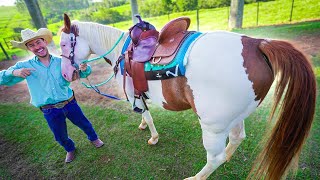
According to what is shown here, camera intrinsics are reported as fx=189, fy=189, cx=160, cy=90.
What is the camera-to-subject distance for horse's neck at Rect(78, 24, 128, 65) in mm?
2354

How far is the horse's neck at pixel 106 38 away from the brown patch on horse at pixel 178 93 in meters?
0.92

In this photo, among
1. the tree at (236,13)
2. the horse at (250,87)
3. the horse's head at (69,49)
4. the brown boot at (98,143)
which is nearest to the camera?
the horse at (250,87)

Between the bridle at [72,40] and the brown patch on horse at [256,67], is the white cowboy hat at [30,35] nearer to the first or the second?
the bridle at [72,40]

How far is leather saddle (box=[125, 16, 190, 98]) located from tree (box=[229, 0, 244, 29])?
8060 millimetres

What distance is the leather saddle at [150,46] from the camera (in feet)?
5.68

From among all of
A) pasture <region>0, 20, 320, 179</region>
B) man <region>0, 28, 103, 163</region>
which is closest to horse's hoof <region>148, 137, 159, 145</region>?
pasture <region>0, 20, 320, 179</region>

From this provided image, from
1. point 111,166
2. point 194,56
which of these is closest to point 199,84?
point 194,56

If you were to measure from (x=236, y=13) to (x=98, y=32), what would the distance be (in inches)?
325

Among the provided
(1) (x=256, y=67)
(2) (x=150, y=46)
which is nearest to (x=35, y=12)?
(2) (x=150, y=46)

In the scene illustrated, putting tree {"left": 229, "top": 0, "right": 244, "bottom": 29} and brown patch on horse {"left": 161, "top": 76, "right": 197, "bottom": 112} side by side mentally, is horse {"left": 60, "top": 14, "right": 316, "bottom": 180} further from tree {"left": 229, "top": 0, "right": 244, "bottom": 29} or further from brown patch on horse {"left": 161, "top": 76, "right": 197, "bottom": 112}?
tree {"left": 229, "top": 0, "right": 244, "bottom": 29}

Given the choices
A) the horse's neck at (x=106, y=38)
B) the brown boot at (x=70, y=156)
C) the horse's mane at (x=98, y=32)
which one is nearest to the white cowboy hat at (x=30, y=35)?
the horse's mane at (x=98, y=32)

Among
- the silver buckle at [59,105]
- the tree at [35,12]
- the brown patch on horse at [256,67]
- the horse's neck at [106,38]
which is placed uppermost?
the tree at [35,12]

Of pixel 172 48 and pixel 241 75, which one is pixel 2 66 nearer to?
pixel 172 48

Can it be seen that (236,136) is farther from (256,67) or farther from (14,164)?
(14,164)
